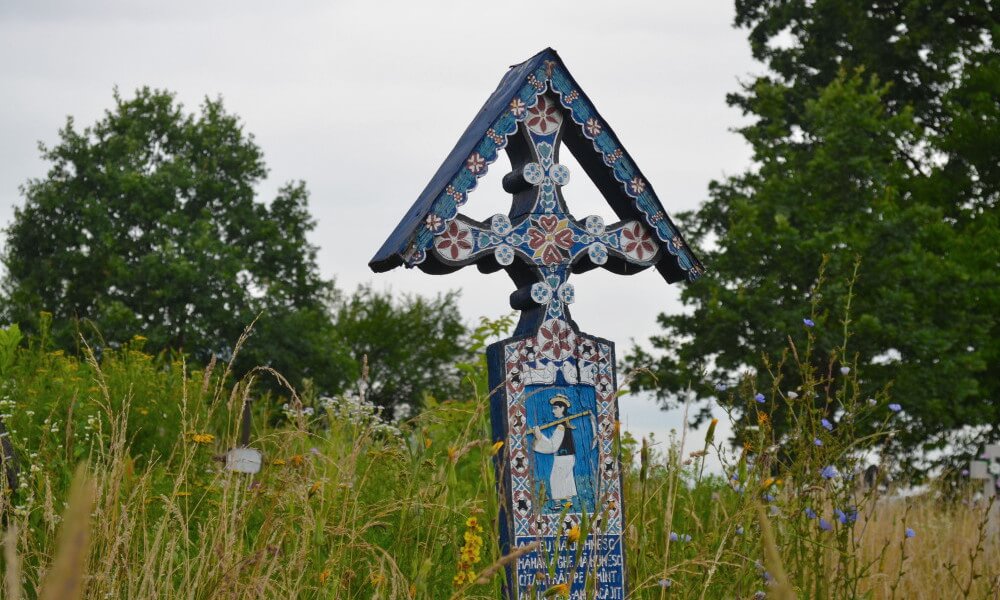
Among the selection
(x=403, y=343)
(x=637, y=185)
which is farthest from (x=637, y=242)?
(x=403, y=343)

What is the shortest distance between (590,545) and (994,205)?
1786cm

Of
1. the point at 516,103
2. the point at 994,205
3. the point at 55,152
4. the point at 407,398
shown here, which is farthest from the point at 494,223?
the point at 407,398

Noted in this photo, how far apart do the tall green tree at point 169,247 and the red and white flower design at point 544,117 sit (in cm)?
2145

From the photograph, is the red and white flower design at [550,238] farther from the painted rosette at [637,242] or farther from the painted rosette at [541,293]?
the painted rosette at [637,242]

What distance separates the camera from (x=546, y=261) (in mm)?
4480

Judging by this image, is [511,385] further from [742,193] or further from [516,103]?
[742,193]

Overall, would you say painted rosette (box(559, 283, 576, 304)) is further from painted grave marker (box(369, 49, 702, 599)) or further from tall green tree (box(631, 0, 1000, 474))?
tall green tree (box(631, 0, 1000, 474))

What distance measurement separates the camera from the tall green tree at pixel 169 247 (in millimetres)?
25891

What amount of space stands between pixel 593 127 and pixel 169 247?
75.6 feet

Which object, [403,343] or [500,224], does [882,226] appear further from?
[403,343]

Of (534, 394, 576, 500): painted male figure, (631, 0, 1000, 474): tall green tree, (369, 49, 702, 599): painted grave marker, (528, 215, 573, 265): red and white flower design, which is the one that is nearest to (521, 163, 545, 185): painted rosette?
(369, 49, 702, 599): painted grave marker

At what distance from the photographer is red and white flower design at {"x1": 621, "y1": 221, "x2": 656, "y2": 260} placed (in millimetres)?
4770

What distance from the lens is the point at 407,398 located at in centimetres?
3916

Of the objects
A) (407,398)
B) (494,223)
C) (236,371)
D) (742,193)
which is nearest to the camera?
(494,223)
